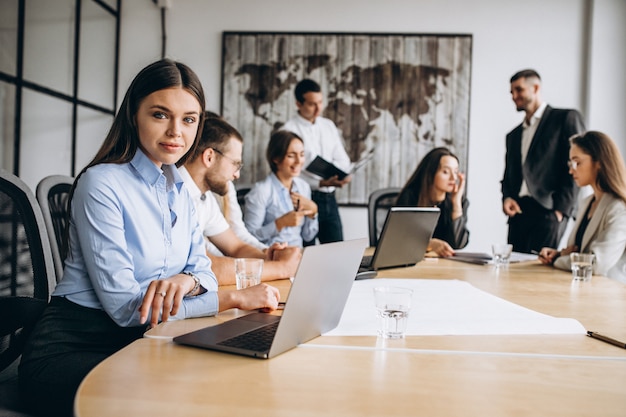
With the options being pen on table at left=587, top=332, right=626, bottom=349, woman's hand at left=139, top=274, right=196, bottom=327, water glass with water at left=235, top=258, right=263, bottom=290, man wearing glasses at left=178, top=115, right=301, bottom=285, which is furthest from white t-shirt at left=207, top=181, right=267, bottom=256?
pen on table at left=587, top=332, right=626, bottom=349

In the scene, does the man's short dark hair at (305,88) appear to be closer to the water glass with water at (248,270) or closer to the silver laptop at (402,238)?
the silver laptop at (402,238)

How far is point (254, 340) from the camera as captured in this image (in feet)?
3.02

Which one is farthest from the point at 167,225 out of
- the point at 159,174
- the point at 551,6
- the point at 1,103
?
the point at 551,6

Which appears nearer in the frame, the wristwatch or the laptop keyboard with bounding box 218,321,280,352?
the laptop keyboard with bounding box 218,321,280,352

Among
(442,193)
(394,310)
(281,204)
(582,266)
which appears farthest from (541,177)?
(394,310)

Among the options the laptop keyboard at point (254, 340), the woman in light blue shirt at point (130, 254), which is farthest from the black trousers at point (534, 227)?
the laptop keyboard at point (254, 340)

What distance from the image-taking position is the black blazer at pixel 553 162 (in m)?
3.41

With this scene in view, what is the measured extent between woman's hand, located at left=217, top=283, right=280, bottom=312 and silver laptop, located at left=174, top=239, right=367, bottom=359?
100 mm

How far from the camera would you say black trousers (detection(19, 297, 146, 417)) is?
1.00m

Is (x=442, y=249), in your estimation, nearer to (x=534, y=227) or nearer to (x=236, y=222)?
(x=236, y=222)

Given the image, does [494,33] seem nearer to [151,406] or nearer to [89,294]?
[89,294]

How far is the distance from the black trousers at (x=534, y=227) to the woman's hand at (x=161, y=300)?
286cm

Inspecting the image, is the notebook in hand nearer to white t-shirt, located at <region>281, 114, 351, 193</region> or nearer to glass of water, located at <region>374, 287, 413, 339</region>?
white t-shirt, located at <region>281, 114, 351, 193</region>

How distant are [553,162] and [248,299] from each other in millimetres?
2858
